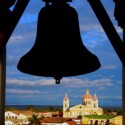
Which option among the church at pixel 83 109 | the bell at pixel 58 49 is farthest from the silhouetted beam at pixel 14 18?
the church at pixel 83 109

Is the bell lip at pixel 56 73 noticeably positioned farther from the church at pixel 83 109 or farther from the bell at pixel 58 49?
the church at pixel 83 109

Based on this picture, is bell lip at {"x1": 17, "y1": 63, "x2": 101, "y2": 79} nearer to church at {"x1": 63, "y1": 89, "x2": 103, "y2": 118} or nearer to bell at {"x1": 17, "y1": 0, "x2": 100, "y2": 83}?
bell at {"x1": 17, "y1": 0, "x2": 100, "y2": 83}

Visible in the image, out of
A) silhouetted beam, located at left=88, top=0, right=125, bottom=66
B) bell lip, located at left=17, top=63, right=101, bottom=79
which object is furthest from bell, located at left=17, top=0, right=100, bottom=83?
silhouetted beam, located at left=88, top=0, right=125, bottom=66

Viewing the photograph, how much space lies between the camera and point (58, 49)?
1015 mm

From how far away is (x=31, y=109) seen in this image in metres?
1.83

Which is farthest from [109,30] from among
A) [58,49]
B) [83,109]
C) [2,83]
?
[83,109]

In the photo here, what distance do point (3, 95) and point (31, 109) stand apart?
0.71 meters

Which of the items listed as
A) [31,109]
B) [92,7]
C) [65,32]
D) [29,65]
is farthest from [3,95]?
[31,109]

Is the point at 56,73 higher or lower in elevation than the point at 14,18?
lower

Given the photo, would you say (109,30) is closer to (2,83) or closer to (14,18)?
(14,18)

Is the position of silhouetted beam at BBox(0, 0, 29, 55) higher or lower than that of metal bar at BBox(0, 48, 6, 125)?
higher

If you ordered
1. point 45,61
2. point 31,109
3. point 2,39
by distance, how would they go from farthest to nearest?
point 31,109, point 45,61, point 2,39

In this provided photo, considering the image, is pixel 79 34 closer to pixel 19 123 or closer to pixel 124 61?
pixel 124 61

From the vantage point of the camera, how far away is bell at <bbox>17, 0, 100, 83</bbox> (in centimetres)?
99
